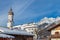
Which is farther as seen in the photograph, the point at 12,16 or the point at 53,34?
the point at 12,16

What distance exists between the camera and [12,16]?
41719mm

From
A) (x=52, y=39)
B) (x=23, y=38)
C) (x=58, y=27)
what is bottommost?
(x=52, y=39)

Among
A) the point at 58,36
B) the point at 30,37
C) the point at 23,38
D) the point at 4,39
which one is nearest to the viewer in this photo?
the point at 58,36

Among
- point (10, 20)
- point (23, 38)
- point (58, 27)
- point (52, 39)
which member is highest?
point (10, 20)

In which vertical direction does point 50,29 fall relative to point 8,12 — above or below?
below

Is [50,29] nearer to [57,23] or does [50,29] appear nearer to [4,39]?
[57,23]

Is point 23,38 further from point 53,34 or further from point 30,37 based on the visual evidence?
point 53,34

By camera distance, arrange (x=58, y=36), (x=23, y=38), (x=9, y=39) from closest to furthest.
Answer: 1. (x=58, y=36)
2. (x=9, y=39)
3. (x=23, y=38)

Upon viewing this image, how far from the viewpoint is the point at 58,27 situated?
11.0 metres

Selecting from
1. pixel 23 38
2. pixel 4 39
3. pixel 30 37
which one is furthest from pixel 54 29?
pixel 30 37

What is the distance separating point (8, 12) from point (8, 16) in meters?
0.96

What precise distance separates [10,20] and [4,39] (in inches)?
756

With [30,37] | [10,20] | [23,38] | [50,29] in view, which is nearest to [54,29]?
[50,29]

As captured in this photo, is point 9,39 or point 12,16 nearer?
point 9,39
